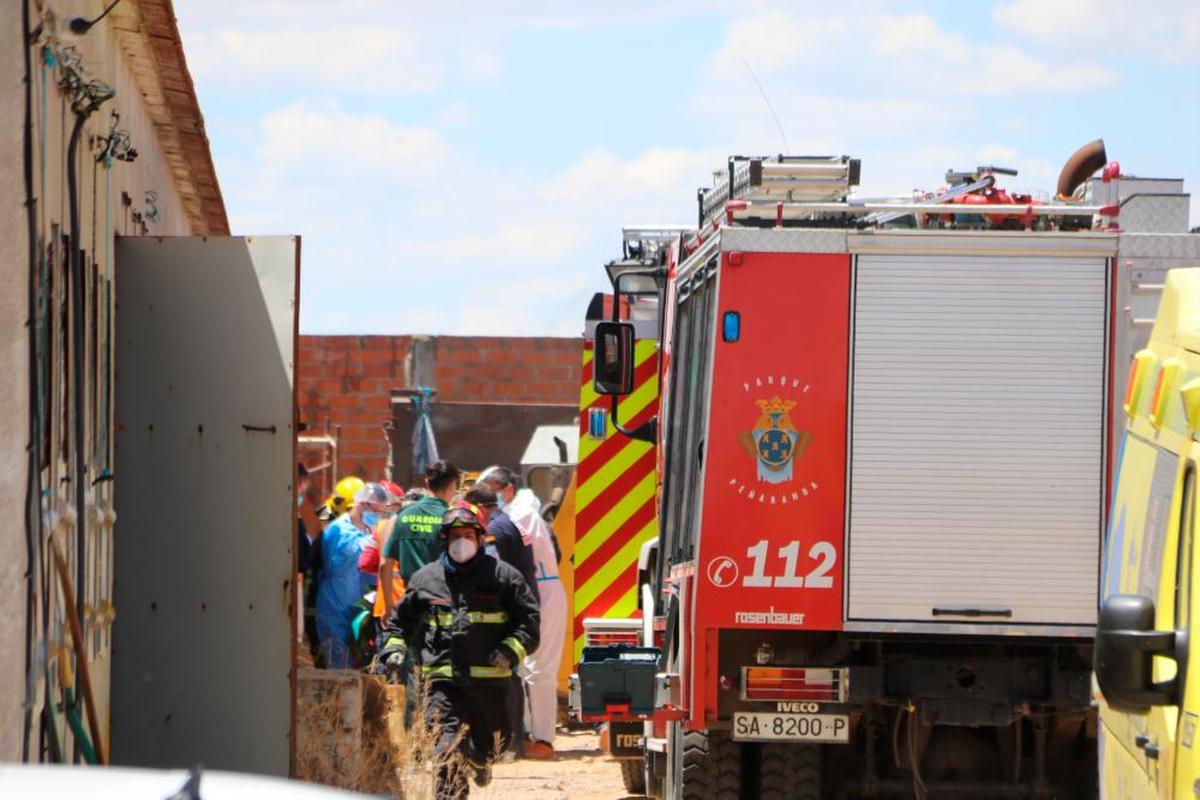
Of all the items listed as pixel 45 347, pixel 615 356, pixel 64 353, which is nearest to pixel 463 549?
pixel 615 356

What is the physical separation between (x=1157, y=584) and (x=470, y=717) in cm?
534

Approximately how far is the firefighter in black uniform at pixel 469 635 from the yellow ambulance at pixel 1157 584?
4.22m

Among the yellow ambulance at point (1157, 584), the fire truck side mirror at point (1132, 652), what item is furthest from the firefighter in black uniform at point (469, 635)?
the fire truck side mirror at point (1132, 652)

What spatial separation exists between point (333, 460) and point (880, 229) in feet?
67.9

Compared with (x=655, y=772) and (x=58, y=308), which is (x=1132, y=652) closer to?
(x=58, y=308)

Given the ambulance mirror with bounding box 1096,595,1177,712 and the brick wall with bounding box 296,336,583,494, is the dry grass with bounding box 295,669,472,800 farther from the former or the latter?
the brick wall with bounding box 296,336,583,494

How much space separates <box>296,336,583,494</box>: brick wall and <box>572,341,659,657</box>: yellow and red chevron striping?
1608 cm

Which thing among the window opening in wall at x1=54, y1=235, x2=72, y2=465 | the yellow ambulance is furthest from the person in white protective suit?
the yellow ambulance

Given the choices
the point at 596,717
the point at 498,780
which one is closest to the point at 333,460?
the point at 498,780

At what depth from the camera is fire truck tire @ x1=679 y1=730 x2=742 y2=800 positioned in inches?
347

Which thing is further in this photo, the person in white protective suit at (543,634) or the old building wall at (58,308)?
the person in white protective suit at (543,634)

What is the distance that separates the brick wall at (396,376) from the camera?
2967 centimetres

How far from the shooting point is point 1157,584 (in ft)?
17.4

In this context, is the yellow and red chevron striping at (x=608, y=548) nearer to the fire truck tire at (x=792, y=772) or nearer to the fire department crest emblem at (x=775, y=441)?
the fire truck tire at (x=792, y=772)
